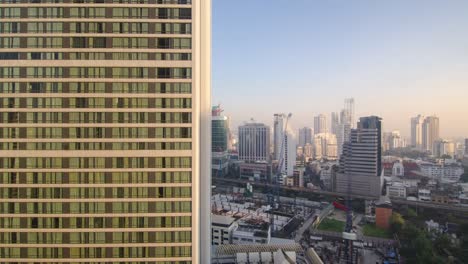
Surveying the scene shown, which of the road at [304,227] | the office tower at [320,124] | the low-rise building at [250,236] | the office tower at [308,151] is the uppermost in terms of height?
the office tower at [320,124]

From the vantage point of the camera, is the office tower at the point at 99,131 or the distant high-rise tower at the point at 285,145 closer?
the office tower at the point at 99,131

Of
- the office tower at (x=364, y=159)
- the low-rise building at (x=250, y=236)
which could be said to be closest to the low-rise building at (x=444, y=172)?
the office tower at (x=364, y=159)

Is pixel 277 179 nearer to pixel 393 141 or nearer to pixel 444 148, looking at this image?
pixel 393 141

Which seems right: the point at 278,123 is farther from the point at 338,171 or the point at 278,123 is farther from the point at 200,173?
the point at 200,173

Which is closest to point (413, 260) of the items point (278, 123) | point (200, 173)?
point (200, 173)

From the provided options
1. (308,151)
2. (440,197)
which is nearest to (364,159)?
(440,197)

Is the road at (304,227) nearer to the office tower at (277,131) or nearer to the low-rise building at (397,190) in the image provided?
the low-rise building at (397,190)
